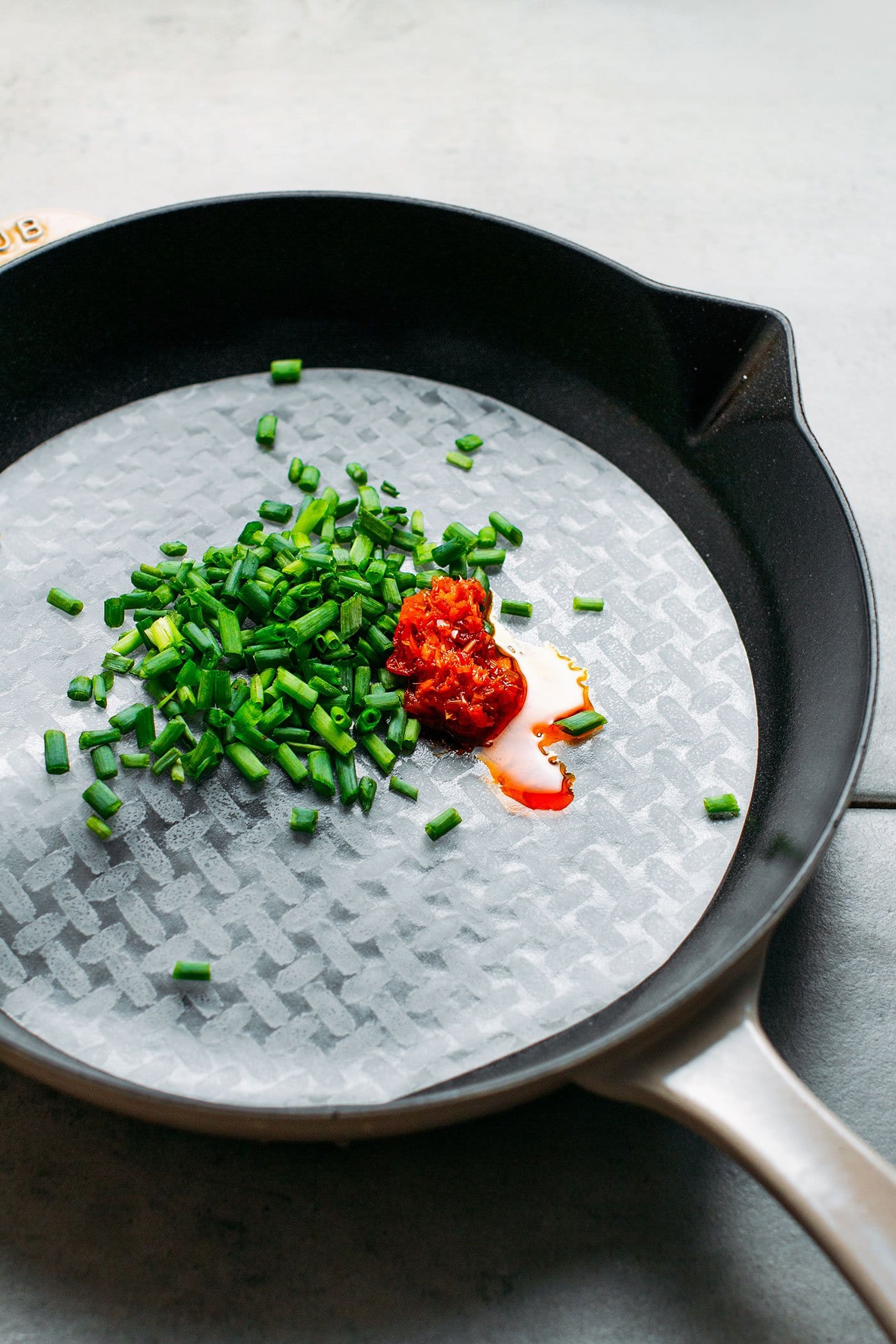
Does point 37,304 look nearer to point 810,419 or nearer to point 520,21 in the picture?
point 810,419

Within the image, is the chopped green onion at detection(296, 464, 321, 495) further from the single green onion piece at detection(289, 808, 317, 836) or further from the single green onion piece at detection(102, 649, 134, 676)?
the single green onion piece at detection(289, 808, 317, 836)

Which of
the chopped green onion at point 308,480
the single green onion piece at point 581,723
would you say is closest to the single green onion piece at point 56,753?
the chopped green onion at point 308,480

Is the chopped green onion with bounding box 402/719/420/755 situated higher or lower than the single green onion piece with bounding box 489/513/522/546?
lower

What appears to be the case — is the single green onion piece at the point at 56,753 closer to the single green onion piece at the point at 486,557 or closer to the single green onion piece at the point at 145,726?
the single green onion piece at the point at 145,726

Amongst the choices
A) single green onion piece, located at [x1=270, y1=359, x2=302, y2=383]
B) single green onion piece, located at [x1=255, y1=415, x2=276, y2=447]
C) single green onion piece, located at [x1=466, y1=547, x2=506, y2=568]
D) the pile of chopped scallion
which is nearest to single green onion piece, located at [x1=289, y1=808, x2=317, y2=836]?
the pile of chopped scallion

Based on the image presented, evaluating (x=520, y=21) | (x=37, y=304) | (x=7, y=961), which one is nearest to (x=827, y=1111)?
(x=7, y=961)

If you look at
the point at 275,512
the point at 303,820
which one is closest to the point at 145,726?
the point at 303,820

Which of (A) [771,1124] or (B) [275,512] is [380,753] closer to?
(B) [275,512]
